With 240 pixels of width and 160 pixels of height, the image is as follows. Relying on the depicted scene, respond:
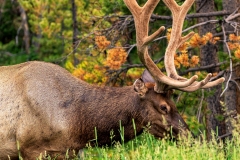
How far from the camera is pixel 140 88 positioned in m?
7.93

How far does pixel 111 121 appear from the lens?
791cm

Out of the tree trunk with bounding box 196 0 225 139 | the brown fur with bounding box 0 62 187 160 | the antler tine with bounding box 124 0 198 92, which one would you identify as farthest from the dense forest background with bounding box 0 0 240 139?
the brown fur with bounding box 0 62 187 160

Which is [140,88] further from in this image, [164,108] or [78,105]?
[78,105]

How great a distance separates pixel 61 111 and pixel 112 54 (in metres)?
1.62

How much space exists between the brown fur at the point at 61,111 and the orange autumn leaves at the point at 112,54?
37.6 inches

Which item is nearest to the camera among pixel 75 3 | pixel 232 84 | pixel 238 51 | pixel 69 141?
pixel 69 141

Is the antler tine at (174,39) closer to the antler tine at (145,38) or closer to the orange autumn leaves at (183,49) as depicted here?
the antler tine at (145,38)

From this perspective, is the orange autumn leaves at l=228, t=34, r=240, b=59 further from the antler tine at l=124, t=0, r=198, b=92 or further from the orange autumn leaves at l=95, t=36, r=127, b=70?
the orange autumn leaves at l=95, t=36, r=127, b=70

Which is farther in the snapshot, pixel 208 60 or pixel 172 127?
pixel 208 60

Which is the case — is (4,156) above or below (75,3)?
below

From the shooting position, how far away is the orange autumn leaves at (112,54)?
9039 millimetres

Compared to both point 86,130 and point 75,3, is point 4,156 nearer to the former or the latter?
point 86,130

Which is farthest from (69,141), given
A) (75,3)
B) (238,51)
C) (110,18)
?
(75,3)

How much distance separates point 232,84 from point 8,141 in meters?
3.44
